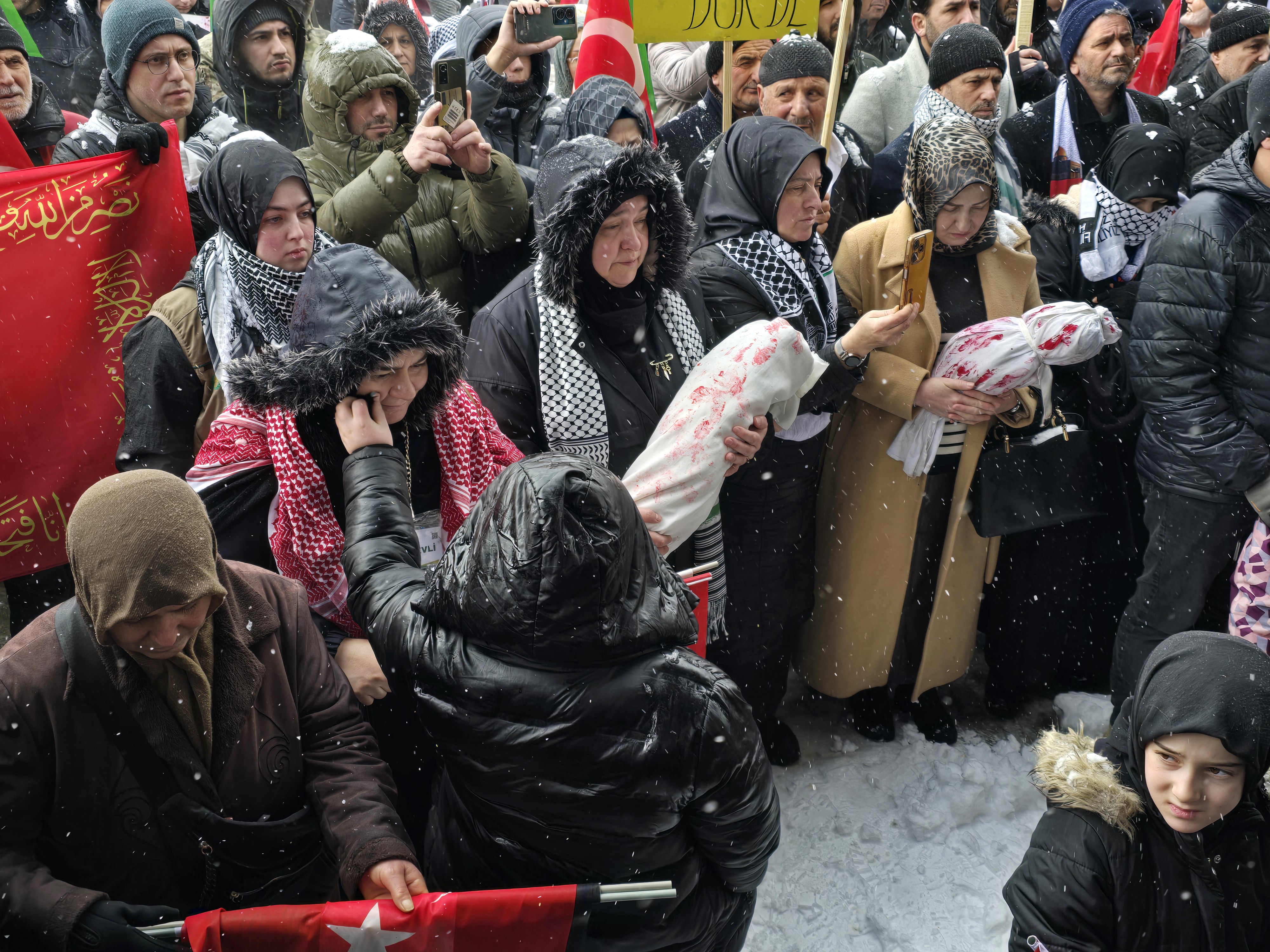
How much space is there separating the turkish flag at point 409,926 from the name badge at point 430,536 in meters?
0.97

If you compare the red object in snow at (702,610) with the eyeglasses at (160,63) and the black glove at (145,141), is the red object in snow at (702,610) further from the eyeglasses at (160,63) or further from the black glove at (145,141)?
the eyeglasses at (160,63)

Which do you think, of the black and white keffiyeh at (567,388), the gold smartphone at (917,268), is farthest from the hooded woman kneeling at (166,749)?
the gold smartphone at (917,268)

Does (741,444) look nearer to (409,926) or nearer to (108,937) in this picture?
(409,926)

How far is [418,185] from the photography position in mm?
3727

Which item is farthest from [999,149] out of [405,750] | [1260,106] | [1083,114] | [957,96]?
[405,750]

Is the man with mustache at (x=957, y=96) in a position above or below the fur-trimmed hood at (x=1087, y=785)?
above

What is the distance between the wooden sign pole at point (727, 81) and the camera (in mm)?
4383

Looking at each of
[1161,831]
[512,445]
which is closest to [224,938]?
[512,445]

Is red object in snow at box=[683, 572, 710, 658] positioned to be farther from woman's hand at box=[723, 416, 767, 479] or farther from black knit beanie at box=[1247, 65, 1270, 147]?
black knit beanie at box=[1247, 65, 1270, 147]

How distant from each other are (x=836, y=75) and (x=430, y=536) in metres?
2.67

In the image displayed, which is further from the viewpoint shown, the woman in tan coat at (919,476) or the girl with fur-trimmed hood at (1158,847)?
the woman in tan coat at (919,476)

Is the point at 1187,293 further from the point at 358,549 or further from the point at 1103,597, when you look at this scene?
the point at 358,549

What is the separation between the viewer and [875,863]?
3562 mm

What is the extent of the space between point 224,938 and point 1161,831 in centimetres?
187
